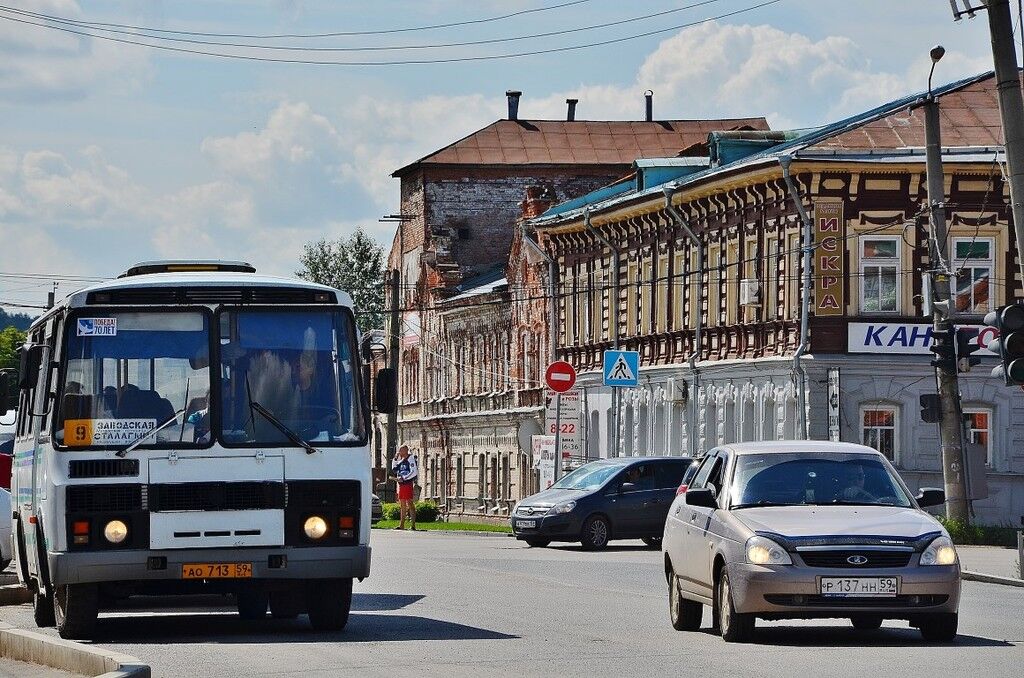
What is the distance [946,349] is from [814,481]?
18.8m

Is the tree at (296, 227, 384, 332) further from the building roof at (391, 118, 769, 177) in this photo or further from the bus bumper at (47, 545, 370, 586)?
the bus bumper at (47, 545, 370, 586)

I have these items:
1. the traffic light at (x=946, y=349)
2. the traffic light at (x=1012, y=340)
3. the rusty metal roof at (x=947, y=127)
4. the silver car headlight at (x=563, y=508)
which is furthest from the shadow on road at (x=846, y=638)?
the rusty metal roof at (x=947, y=127)

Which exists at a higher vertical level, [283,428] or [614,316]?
[614,316]

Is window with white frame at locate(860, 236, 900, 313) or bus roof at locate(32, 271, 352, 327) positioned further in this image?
window with white frame at locate(860, 236, 900, 313)

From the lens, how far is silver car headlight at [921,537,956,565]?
15.7 metres

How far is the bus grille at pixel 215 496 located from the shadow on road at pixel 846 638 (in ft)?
12.2

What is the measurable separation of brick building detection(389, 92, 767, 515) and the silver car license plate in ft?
171

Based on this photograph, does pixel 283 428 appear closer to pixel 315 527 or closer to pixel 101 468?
pixel 315 527

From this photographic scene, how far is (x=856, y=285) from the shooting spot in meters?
46.9

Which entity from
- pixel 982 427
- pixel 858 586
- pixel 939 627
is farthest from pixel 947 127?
pixel 858 586

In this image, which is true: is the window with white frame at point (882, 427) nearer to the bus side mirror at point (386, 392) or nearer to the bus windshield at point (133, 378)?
the bus side mirror at point (386, 392)

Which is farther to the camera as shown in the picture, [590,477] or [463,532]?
[463,532]

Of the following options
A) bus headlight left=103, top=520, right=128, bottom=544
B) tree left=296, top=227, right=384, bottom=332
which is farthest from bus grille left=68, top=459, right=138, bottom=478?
tree left=296, top=227, right=384, bottom=332

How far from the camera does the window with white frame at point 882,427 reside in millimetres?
46719
